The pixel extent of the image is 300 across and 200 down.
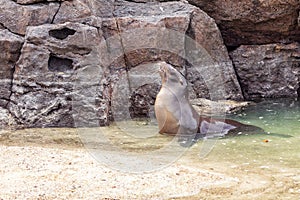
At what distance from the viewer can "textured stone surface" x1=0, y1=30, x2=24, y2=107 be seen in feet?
20.7

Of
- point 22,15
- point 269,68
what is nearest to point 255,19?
point 269,68

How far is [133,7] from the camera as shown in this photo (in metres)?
7.99

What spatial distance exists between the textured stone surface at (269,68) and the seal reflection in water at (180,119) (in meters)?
3.39

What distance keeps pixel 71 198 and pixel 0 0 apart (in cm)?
410

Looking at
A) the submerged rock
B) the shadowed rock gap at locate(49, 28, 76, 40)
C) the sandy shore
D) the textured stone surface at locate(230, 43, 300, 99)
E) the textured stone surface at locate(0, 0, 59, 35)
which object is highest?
the textured stone surface at locate(0, 0, 59, 35)

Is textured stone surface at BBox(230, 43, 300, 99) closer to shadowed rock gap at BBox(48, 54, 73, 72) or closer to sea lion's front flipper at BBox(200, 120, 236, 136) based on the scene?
sea lion's front flipper at BBox(200, 120, 236, 136)

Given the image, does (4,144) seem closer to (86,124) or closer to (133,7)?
(86,124)

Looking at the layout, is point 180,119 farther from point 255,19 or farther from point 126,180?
point 255,19

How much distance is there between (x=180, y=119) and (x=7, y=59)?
2.40 metres

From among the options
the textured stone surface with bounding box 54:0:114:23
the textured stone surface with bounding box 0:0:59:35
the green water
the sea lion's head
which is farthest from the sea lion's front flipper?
the textured stone surface with bounding box 0:0:59:35

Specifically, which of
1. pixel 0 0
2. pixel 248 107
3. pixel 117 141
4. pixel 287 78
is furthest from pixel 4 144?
pixel 287 78

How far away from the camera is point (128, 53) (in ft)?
24.2

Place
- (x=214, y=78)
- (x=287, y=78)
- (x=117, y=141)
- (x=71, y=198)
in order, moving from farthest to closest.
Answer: (x=287, y=78) < (x=214, y=78) < (x=117, y=141) < (x=71, y=198)

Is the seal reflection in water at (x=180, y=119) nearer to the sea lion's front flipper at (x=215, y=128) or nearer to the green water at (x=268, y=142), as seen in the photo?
the sea lion's front flipper at (x=215, y=128)
